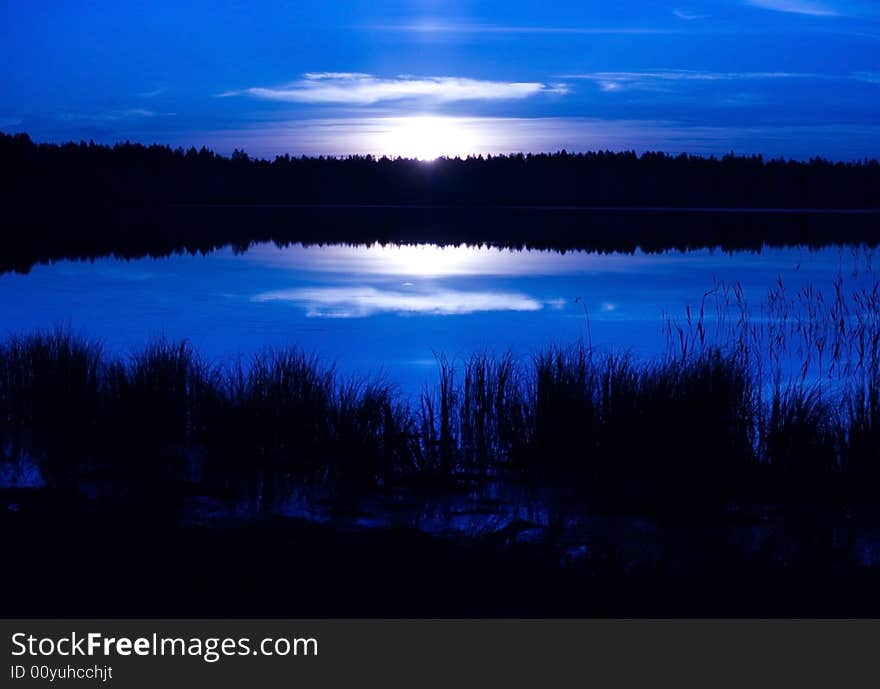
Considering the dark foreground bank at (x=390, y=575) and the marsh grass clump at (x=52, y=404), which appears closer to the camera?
the dark foreground bank at (x=390, y=575)

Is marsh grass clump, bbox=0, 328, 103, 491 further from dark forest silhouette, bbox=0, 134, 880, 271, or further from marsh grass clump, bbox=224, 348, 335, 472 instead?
dark forest silhouette, bbox=0, 134, 880, 271

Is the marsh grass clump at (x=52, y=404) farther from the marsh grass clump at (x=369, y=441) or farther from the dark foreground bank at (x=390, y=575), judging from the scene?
the marsh grass clump at (x=369, y=441)

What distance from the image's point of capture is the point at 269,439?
7680 mm

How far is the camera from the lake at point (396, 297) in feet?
52.1

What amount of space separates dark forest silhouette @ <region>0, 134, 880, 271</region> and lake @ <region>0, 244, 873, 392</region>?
203 inches

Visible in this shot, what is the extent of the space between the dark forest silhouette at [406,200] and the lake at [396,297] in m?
5.15

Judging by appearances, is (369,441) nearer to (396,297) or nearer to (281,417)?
(281,417)

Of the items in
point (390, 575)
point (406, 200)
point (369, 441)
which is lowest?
point (390, 575)

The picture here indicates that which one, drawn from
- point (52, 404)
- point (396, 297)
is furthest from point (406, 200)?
point (52, 404)

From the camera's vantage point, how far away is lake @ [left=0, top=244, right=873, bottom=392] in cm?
1588

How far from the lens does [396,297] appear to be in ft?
74.6

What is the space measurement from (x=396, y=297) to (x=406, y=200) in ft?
321

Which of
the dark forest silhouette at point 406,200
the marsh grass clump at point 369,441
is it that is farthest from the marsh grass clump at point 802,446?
the dark forest silhouette at point 406,200

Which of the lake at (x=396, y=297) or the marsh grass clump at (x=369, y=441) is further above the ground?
the lake at (x=396, y=297)
